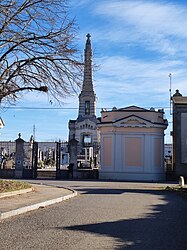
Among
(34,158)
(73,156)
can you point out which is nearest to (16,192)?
(34,158)

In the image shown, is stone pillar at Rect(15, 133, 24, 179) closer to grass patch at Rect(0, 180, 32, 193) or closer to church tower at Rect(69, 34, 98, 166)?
grass patch at Rect(0, 180, 32, 193)

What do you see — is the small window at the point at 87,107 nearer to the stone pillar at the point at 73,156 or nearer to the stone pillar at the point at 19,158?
the stone pillar at the point at 73,156

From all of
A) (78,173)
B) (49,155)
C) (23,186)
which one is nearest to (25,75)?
(23,186)

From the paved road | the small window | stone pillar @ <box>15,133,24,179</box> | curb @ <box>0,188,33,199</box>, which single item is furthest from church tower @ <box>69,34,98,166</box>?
the paved road

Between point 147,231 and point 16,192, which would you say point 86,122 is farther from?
point 147,231

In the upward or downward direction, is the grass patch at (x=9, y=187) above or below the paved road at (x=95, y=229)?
above

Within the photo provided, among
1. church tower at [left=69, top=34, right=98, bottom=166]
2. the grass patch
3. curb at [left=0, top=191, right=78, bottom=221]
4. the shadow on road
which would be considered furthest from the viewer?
church tower at [left=69, top=34, right=98, bottom=166]

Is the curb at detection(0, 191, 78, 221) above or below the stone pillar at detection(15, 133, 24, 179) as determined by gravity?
below

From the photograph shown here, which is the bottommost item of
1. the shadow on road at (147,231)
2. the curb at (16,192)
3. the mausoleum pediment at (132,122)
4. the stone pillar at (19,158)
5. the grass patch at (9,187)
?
the shadow on road at (147,231)

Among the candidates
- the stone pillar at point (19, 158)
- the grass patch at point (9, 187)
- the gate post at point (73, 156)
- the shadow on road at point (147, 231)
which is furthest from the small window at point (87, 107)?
the shadow on road at point (147, 231)

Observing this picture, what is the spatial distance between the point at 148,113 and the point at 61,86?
2331 centimetres

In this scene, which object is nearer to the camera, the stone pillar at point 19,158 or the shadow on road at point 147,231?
the shadow on road at point 147,231

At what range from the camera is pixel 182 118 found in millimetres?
41656

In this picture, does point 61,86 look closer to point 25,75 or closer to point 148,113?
point 25,75
